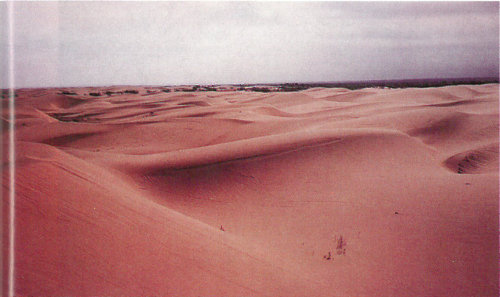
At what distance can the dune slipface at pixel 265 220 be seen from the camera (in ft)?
10.4

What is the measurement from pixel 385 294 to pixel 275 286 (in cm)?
140

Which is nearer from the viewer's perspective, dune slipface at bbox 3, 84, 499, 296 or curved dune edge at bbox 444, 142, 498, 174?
dune slipface at bbox 3, 84, 499, 296

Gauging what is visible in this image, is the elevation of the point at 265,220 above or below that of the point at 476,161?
below

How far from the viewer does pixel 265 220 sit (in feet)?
19.7

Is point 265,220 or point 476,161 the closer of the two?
point 265,220

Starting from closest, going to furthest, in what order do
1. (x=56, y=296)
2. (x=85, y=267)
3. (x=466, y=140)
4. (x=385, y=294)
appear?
(x=56, y=296) < (x=85, y=267) < (x=385, y=294) < (x=466, y=140)

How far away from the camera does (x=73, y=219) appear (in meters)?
3.54

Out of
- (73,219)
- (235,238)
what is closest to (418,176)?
(235,238)

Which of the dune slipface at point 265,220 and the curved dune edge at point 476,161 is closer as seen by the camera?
the dune slipface at point 265,220

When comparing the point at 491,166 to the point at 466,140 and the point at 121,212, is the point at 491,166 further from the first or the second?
the point at 121,212

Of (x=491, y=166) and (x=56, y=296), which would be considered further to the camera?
(x=491, y=166)

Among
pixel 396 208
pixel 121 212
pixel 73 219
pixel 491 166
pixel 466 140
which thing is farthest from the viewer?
pixel 466 140

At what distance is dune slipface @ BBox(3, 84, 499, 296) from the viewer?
3162 millimetres

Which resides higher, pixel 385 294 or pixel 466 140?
pixel 466 140
